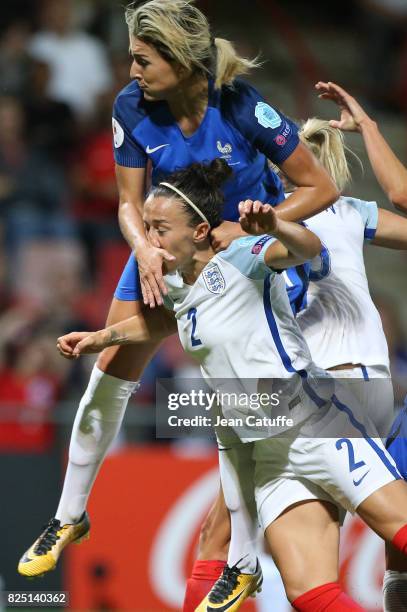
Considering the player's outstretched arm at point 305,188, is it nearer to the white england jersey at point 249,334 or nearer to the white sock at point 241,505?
the white england jersey at point 249,334

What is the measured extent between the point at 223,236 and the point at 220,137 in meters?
0.38

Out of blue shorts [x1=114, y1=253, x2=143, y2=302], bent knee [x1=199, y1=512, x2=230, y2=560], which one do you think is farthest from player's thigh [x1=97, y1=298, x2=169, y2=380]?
bent knee [x1=199, y1=512, x2=230, y2=560]

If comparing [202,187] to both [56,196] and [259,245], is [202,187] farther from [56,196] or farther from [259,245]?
[56,196]

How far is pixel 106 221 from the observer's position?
8047mm

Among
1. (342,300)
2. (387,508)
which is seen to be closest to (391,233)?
(342,300)

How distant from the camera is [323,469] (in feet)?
11.8

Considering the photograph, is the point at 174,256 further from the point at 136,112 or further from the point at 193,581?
the point at 193,581

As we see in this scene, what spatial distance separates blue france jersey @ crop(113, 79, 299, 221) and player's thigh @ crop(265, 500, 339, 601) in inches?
40.7

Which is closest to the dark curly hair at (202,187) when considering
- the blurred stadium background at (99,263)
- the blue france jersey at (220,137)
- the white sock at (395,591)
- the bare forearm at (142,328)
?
the blue france jersey at (220,137)

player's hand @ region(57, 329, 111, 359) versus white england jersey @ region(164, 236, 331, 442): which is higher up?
white england jersey @ region(164, 236, 331, 442)

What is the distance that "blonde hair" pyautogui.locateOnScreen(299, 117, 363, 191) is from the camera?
4281 millimetres

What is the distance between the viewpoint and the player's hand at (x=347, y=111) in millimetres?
4172

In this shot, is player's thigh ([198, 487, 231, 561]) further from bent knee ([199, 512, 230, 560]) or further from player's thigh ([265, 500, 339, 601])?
player's thigh ([265, 500, 339, 601])

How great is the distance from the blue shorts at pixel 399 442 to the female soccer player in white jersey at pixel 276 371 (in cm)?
19
